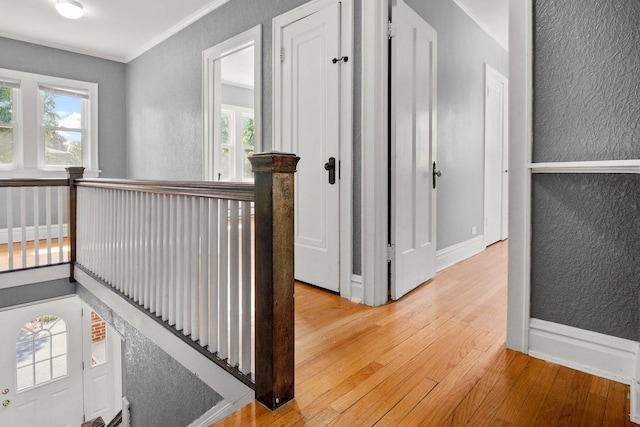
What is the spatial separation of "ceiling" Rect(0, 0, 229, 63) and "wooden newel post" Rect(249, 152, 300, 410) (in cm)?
300

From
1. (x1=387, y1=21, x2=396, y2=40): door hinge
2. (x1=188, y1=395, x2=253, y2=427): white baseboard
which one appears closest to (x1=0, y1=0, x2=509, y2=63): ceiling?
(x1=387, y1=21, x2=396, y2=40): door hinge

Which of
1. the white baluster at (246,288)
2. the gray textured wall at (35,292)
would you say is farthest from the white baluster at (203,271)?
the gray textured wall at (35,292)

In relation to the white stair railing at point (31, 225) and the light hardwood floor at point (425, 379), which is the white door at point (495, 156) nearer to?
the light hardwood floor at point (425, 379)

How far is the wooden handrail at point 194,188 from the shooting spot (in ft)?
4.68

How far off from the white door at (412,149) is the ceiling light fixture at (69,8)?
310 cm

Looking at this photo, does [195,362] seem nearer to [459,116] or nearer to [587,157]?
[587,157]

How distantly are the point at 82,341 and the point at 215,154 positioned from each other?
3380 millimetres

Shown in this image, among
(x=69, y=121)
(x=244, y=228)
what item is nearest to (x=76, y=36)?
(x=69, y=121)

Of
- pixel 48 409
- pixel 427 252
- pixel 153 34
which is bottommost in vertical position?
pixel 48 409

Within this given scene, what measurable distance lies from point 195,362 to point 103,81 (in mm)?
4909

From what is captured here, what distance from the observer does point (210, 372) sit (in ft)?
5.39

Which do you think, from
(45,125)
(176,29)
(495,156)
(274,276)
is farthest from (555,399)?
(45,125)

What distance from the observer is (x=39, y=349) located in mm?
4926

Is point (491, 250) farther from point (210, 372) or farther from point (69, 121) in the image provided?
point (69, 121)
